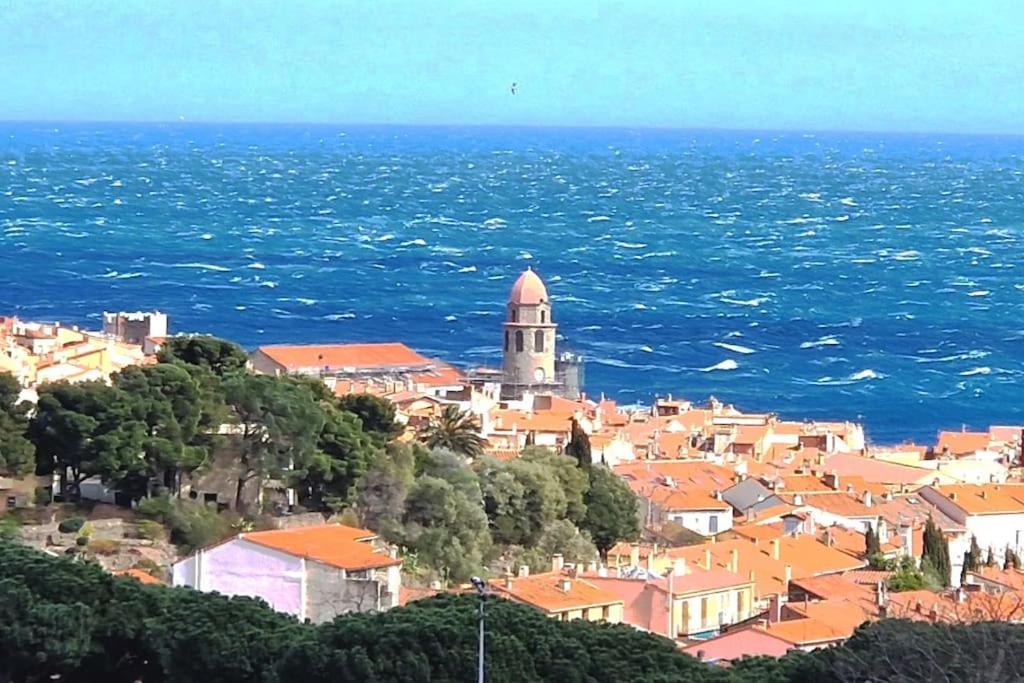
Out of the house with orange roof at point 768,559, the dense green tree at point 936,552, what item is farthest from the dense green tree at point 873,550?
the dense green tree at point 936,552

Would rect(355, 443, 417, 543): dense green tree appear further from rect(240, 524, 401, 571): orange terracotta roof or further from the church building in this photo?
the church building

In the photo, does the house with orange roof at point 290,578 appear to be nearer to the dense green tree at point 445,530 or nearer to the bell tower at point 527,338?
the dense green tree at point 445,530

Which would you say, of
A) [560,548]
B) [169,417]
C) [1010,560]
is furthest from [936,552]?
[169,417]

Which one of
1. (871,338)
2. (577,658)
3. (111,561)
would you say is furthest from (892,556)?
(871,338)

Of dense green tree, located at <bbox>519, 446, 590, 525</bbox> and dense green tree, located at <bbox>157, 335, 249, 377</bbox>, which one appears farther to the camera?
dense green tree, located at <bbox>157, 335, 249, 377</bbox>

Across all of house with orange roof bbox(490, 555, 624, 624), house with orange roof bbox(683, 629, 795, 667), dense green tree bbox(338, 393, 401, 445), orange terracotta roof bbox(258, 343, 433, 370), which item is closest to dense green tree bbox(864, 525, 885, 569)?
house with orange roof bbox(490, 555, 624, 624)
